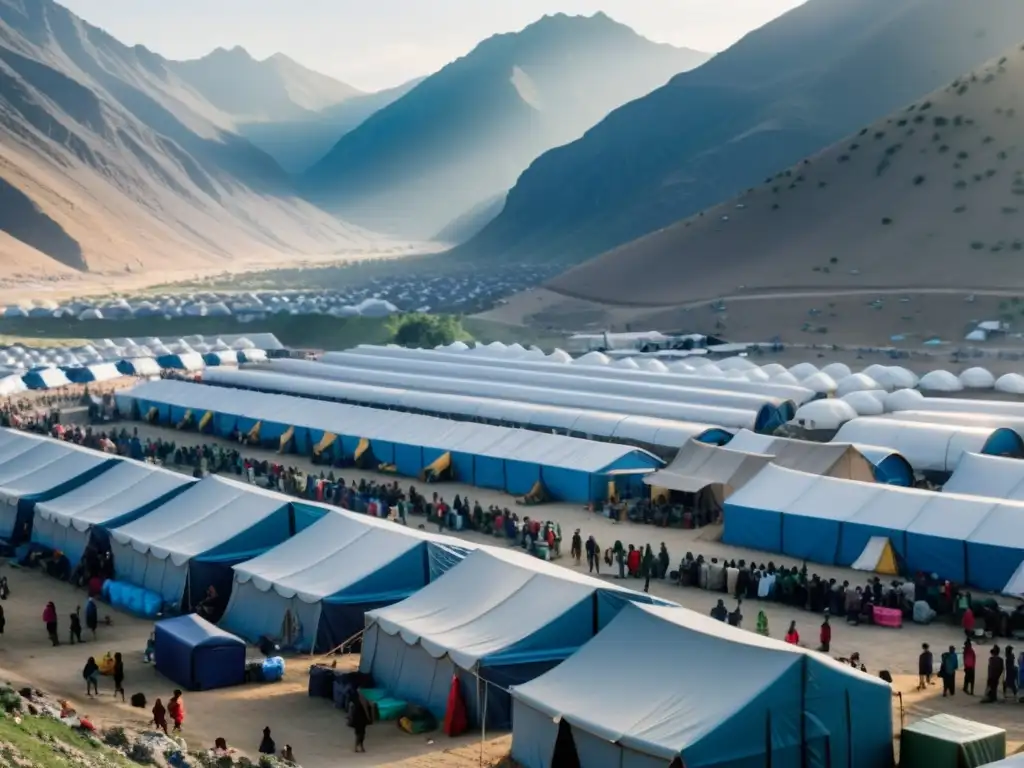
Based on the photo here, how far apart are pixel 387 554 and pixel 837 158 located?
84.4 metres

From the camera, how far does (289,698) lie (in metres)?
20.8

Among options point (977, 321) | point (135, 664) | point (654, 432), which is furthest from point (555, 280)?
point (135, 664)

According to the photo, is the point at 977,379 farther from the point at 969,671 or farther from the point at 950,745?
the point at 950,745

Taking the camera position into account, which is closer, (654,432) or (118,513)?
(118,513)

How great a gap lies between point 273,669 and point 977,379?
37700 millimetres

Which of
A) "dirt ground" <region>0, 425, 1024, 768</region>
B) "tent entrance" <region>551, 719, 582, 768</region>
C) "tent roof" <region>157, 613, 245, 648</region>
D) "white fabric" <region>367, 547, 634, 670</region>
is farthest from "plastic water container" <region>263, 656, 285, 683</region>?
"tent entrance" <region>551, 719, 582, 768</region>

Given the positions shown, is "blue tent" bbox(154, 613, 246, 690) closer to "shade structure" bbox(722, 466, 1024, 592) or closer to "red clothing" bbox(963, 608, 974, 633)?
"red clothing" bbox(963, 608, 974, 633)

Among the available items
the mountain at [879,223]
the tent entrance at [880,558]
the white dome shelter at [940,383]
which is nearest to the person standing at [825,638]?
the tent entrance at [880,558]

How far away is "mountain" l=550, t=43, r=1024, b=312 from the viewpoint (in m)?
83.2

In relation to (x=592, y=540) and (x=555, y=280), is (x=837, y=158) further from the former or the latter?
(x=592, y=540)

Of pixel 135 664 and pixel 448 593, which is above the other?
pixel 448 593

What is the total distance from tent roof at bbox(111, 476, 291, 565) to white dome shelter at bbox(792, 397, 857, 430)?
20.1 m

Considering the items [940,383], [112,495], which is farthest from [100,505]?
[940,383]

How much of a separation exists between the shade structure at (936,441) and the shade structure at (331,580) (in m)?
16.8
